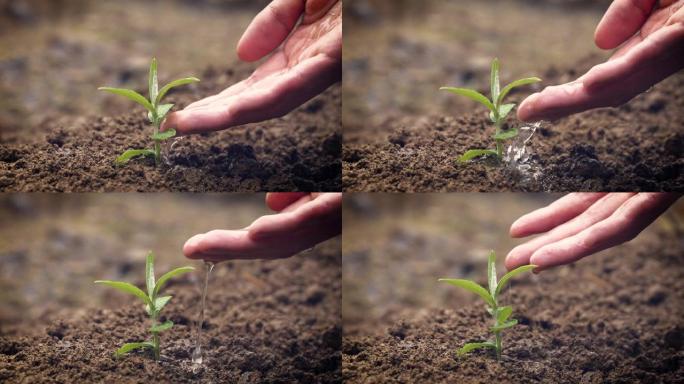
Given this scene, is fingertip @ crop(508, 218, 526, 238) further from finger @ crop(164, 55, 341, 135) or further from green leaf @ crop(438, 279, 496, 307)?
finger @ crop(164, 55, 341, 135)

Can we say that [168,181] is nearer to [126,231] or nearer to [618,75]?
[126,231]

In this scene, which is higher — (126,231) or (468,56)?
(468,56)

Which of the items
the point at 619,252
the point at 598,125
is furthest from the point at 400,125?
the point at 619,252

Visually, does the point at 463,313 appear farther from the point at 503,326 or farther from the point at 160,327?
the point at 160,327

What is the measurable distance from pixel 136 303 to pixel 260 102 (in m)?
0.66

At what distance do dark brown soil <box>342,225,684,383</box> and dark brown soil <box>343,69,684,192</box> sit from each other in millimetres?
310

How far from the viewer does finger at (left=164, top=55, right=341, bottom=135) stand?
221 centimetres

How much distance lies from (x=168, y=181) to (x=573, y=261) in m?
1.11

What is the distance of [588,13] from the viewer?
7.68ft

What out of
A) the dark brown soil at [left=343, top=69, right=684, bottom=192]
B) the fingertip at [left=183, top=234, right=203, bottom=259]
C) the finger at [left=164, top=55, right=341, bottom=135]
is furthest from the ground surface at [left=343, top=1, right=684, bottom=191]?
the fingertip at [left=183, top=234, right=203, bottom=259]

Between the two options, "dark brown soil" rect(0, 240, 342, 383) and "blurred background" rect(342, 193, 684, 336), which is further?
"blurred background" rect(342, 193, 684, 336)

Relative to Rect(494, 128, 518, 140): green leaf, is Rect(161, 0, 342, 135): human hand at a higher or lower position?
higher

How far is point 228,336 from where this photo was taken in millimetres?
2307

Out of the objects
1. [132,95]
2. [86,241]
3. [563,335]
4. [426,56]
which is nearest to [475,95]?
[426,56]
